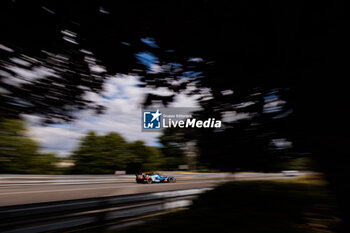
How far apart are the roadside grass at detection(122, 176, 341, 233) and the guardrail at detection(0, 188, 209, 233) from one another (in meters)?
0.72

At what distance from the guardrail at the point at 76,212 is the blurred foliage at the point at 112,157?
14.2 m

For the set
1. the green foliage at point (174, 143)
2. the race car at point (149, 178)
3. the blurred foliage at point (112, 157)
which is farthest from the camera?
the blurred foliage at point (112, 157)

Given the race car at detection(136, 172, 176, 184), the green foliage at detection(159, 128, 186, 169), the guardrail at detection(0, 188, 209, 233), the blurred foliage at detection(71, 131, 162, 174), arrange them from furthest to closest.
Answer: the blurred foliage at detection(71, 131, 162, 174), the race car at detection(136, 172, 176, 184), the green foliage at detection(159, 128, 186, 169), the guardrail at detection(0, 188, 209, 233)

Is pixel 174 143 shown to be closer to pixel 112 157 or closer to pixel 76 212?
pixel 76 212

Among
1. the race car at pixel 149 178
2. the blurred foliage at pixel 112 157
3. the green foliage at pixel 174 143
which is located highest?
the blurred foliage at pixel 112 157

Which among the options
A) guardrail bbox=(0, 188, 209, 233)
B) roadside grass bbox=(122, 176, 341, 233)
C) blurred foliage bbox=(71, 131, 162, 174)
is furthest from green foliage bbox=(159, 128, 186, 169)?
blurred foliage bbox=(71, 131, 162, 174)

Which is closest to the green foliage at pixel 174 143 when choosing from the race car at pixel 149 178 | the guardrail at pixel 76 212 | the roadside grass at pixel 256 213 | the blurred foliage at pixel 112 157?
the roadside grass at pixel 256 213

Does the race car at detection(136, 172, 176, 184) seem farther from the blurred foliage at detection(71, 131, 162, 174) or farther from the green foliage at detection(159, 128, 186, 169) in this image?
the green foliage at detection(159, 128, 186, 169)

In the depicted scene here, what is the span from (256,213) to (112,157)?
66.5 ft

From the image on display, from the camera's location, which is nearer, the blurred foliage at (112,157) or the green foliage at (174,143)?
the green foliage at (174,143)

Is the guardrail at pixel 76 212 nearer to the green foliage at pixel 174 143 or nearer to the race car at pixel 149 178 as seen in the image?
the green foliage at pixel 174 143

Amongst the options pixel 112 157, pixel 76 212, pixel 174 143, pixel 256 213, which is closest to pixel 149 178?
pixel 112 157

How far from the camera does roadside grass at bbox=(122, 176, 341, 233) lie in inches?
126

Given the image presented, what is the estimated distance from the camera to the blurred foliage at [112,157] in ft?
65.3
